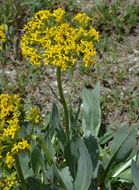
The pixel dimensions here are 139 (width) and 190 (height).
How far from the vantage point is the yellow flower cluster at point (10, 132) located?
6.51 ft

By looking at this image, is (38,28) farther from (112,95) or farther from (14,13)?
(14,13)

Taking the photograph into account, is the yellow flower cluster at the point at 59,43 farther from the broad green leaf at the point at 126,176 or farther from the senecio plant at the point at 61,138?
the broad green leaf at the point at 126,176

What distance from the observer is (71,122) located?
121 inches

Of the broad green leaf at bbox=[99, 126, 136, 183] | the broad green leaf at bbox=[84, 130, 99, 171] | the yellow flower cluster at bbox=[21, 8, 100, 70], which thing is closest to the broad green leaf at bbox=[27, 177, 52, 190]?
the broad green leaf at bbox=[84, 130, 99, 171]

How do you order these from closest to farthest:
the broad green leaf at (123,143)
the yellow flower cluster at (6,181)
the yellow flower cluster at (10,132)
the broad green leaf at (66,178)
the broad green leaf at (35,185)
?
the yellow flower cluster at (10,132) < the yellow flower cluster at (6,181) < the broad green leaf at (35,185) < the broad green leaf at (66,178) < the broad green leaf at (123,143)

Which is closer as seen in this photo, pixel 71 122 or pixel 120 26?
pixel 71 122

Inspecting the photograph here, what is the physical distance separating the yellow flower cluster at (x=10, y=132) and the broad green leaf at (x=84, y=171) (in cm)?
50

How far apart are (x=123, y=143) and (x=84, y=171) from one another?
64cm

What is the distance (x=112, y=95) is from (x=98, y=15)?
1619 mm

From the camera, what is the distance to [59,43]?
7.48 feet

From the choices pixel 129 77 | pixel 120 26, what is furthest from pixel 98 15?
pixel 129 77

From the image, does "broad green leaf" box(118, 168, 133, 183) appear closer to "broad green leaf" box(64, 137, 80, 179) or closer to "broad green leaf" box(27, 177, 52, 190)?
"broad green leaf" box(64, 137, 80, 179)

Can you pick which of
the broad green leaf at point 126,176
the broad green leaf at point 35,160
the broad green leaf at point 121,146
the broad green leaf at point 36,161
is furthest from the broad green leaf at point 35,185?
the broad green leaf at point 126,176

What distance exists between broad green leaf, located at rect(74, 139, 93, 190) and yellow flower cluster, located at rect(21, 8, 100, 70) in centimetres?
69
